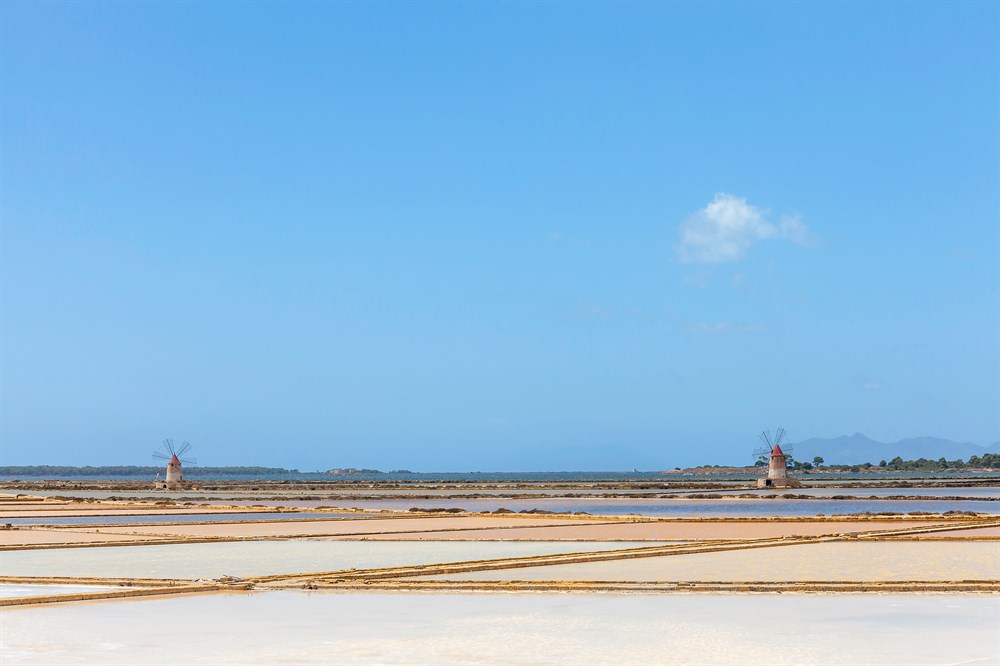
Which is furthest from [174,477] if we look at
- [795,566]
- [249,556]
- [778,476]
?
[795,566]

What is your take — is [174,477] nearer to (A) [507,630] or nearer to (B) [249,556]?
(B) [249,556]

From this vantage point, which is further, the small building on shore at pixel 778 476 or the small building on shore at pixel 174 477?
the small building on shore at pixel 174 477

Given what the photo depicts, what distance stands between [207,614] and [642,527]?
17.8 metres

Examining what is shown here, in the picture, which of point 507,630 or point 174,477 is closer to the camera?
point 507,630

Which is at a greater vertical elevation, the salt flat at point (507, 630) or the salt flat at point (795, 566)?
the salt flat at point (507, 630)

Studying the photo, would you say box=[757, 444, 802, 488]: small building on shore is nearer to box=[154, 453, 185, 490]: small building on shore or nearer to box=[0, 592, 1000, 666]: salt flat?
box=[154, 453, 185, 490]: small building on shore

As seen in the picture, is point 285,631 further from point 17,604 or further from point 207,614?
point 17,604

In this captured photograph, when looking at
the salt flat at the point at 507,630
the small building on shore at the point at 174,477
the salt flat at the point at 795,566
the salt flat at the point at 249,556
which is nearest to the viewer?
the salt flat at the point at 507,630

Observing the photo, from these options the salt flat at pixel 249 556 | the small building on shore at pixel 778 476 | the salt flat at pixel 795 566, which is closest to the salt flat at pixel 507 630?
the salt flat at pixel 795 566

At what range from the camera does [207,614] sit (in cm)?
1148

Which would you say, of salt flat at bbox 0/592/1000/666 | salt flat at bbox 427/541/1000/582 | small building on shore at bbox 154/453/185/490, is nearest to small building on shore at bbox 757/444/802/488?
small building on shore at bbox 154/453/185/490

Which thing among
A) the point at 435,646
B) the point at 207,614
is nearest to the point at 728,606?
the point at 435,646

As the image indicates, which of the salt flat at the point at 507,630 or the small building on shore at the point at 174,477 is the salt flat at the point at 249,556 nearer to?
the salt flat at the point at 507,630

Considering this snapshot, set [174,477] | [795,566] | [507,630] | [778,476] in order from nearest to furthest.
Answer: [507,630], [795,566], [778,476], [174,477]
